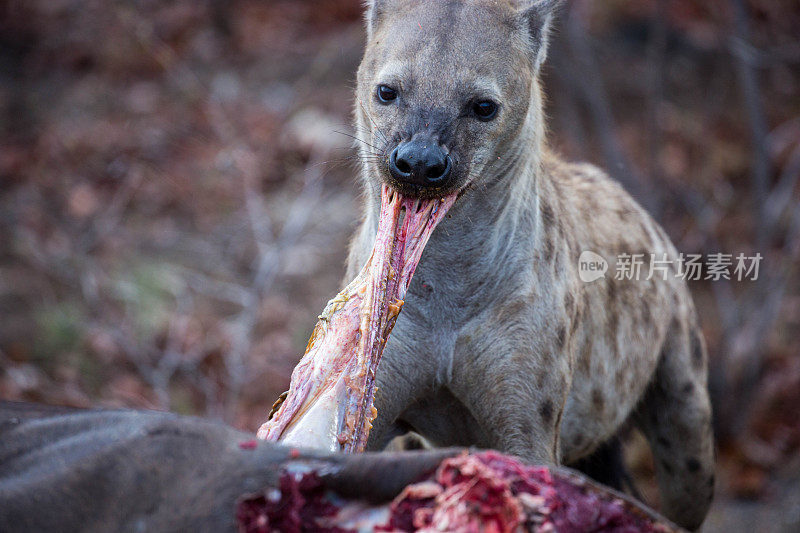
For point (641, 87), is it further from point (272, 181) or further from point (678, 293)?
point (678, 293)

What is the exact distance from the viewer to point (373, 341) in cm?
228

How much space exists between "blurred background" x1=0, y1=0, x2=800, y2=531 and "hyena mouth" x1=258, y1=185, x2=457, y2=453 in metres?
2.39

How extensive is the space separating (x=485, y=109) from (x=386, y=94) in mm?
295

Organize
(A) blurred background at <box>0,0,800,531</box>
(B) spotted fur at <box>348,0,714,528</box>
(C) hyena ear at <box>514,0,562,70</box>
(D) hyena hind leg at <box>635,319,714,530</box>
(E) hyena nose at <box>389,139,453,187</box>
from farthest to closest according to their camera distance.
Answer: (A) blurred background at <box>0,0,800,531</box>, (D) hyena hind leg at <box>635,319,714,530</box>, (C) hyena ear at <box>514,0,562,70</box>, (B) spotted fur at <box>348,0,714,528</box>, (E) hyena nose at <box>389,139,453,187</box>

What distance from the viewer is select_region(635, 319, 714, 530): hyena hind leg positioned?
3.79m

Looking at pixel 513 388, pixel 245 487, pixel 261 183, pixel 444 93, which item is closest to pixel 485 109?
pixel 444 93

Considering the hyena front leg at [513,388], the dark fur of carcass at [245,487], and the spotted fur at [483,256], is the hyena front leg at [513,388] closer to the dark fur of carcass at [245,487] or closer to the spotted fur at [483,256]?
the spotted fur at [483,256]

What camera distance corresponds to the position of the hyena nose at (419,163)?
2477 mm

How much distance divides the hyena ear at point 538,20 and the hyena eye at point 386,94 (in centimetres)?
56

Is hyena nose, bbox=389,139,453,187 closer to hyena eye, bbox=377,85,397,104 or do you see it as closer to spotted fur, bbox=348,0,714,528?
spotted fur, bbox=348,0,714,528

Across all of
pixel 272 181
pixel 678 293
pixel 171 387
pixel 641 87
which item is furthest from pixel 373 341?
pixel 641 87

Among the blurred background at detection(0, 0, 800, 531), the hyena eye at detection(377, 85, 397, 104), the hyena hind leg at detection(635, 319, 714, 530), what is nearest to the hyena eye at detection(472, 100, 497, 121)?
the hyena eye at detection(377, 85, 397, 104)

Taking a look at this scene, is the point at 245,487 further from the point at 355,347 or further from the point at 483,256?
the point at 483,256

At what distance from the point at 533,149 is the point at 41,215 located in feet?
14.9
